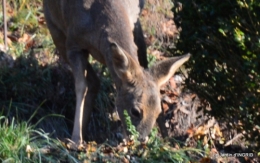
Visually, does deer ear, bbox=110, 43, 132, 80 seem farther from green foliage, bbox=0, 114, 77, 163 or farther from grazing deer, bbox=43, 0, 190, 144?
green foliage, bbox=0, 114, 77, 163

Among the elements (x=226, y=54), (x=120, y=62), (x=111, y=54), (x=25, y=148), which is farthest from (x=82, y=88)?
(x=226, y=54)

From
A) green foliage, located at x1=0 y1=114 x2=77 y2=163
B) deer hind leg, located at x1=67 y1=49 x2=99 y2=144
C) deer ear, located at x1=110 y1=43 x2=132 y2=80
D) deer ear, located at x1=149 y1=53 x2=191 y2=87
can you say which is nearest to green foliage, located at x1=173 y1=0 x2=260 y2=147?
deer ear, located at x1=149 y1=53 x2=191 y2=87

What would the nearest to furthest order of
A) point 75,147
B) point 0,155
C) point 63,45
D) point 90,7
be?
point 0,155 < point 75,147 < point 90,7 < point 63,45

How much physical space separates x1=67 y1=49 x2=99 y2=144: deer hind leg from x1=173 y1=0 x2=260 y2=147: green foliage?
1.33 metres

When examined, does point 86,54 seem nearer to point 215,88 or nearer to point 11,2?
point 215,88

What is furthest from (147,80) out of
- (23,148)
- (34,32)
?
(34,32)

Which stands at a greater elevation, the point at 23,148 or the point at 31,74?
the point at 31,74

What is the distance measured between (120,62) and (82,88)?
1.11 meters

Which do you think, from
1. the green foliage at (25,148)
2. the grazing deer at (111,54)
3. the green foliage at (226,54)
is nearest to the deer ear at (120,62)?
the grazing deer at (111,54)

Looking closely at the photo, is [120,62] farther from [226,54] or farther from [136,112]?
[226,54]

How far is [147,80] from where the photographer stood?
26.0 feet

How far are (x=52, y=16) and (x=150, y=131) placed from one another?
8.00 ft

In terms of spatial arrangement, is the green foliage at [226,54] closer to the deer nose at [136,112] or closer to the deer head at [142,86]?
the deer head at [142,86]

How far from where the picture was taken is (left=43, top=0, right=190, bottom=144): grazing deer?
7844 mm
